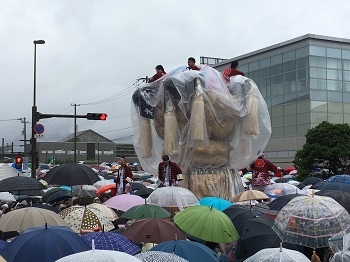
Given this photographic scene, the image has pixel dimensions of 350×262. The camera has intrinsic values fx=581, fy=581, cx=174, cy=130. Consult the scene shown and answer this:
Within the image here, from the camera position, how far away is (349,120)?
4025cm

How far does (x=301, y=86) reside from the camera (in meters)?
39.2

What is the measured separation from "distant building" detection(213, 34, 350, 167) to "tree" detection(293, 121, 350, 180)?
12.1 m

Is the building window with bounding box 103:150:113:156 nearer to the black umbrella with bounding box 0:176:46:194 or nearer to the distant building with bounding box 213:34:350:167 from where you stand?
the distant building with bounding box 213:34:350:167

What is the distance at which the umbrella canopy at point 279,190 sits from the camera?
515 inches

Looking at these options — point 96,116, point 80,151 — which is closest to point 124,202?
point 96,116

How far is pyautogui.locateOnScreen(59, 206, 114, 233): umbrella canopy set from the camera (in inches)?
320

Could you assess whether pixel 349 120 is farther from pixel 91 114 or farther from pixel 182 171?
pixel 182 171

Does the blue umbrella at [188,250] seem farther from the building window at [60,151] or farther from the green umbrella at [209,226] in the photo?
the building window at [60,151]

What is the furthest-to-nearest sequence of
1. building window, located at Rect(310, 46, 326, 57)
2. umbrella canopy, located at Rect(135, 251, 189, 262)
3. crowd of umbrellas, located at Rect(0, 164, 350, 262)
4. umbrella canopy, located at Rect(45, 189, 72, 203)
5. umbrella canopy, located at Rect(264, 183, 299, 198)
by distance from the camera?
building window, located at Rect(310, 46, 326, 57), umbrella canopy, located at Rect(45, 189, 72, 203), umbrella canopy, located at Rect(264, 183, 299, 198), crowd of umbrellas, located at Rect(0, 164, 350, 262), umbrella canopy, located at Rect(135, 251, 189, 262)

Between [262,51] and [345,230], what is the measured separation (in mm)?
35823

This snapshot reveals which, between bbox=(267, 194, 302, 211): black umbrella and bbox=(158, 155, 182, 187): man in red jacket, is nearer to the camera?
bbox=(267, 194, 302, 211): black umbrella

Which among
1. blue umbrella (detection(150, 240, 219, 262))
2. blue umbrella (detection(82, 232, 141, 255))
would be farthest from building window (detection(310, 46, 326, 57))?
blue umbrella (detection(150, 240, 219, 262))

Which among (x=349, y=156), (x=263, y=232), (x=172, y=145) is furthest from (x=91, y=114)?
(x=263, y=232)

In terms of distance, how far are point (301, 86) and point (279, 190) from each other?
88.7 ft
